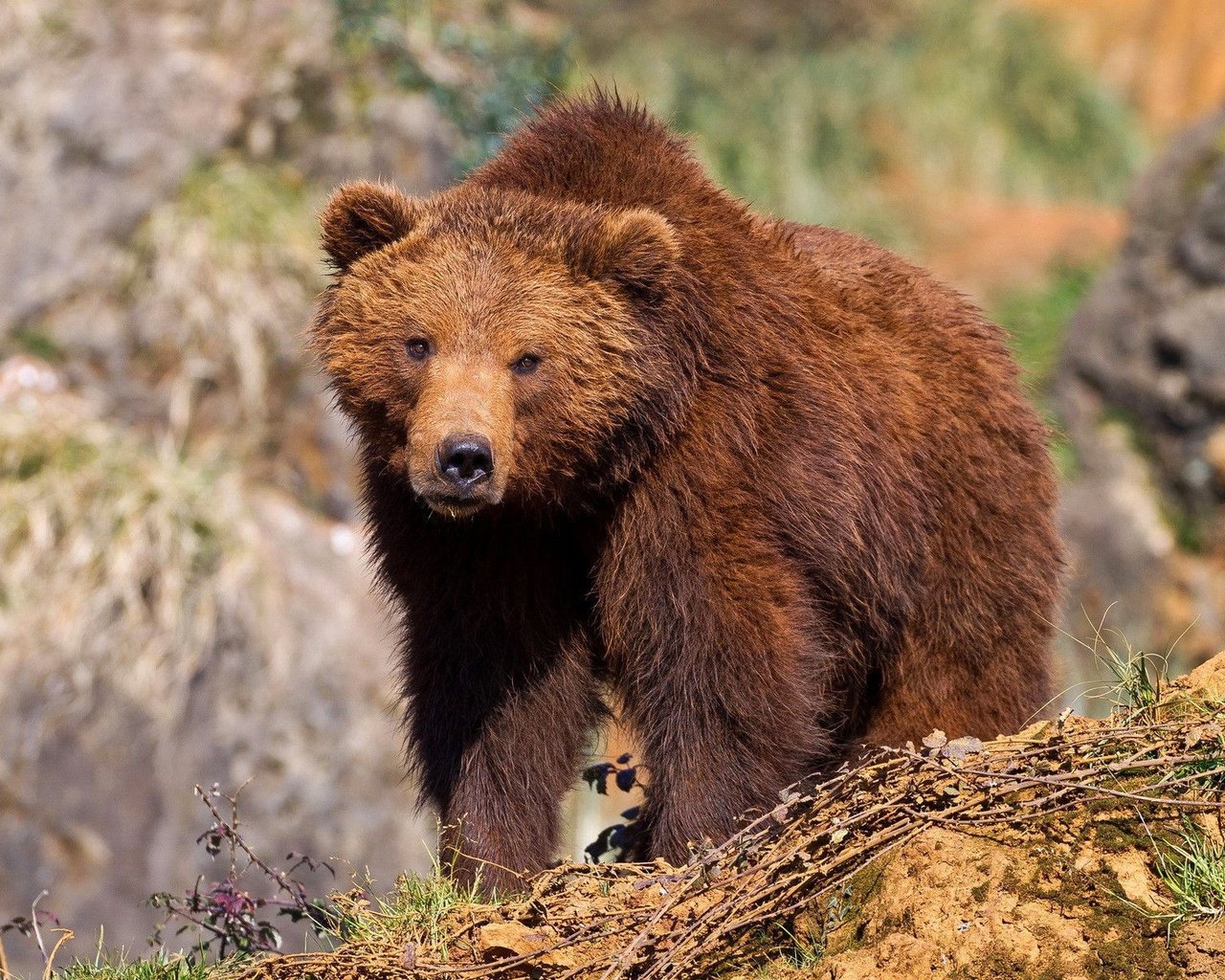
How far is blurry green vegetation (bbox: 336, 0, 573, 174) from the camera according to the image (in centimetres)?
948

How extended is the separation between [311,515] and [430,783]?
236 inches

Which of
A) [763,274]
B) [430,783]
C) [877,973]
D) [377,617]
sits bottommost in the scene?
[377,617]

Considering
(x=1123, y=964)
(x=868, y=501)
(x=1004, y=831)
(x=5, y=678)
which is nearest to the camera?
(x=1123, y=964)

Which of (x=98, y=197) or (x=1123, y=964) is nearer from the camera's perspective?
(x=1123, y=964)

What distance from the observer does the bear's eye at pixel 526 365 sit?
14.5ft

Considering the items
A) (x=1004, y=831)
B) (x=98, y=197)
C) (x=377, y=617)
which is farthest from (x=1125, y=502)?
(x=1004, y=831)

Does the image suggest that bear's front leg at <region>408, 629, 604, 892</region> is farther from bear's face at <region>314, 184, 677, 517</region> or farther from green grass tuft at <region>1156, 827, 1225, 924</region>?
green grass tuft at <region>1156, 827, 1225, 924</region>

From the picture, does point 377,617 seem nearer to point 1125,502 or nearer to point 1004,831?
point 1125,502

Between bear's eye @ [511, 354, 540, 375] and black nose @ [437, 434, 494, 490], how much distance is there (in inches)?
12.8

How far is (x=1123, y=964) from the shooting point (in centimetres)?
334

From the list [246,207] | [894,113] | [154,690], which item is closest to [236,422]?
[246,207]

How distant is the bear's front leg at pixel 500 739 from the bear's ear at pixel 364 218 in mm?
1196

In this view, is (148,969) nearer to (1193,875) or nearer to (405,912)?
(405,912)

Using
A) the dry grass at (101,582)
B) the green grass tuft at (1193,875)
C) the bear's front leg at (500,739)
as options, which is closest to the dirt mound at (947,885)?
the green grass tuft at (1193,875)
